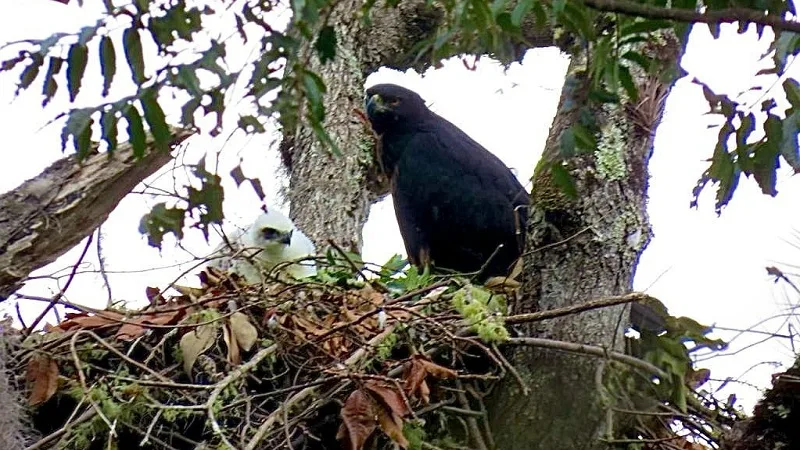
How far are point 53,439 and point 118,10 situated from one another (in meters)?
1.64

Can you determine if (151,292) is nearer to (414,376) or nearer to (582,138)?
(414,376)

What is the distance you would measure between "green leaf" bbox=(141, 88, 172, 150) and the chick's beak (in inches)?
140

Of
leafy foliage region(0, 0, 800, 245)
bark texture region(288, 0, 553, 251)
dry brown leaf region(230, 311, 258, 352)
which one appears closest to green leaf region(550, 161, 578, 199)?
leafy foliage region(0, 0, 800, 245)

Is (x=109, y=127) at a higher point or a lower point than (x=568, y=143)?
lower

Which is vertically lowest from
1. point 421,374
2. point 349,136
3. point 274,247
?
point 421,374

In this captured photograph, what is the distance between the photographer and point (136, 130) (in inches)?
102

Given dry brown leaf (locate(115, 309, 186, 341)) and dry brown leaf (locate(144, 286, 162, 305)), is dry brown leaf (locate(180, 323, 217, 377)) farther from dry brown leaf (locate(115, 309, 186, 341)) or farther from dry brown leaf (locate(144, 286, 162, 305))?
dry brown leaf (locate(144, 286, 162, 305))

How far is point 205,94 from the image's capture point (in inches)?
105

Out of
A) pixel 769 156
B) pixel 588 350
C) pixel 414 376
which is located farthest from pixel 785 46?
pixel 414 376

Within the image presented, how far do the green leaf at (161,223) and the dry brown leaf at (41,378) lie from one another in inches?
34.0

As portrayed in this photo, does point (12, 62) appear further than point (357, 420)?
No

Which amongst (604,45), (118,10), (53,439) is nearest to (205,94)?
(118,10)

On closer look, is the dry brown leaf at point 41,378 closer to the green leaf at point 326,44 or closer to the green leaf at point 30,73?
the green leaf at point 30,73

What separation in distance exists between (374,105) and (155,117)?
3585mm
